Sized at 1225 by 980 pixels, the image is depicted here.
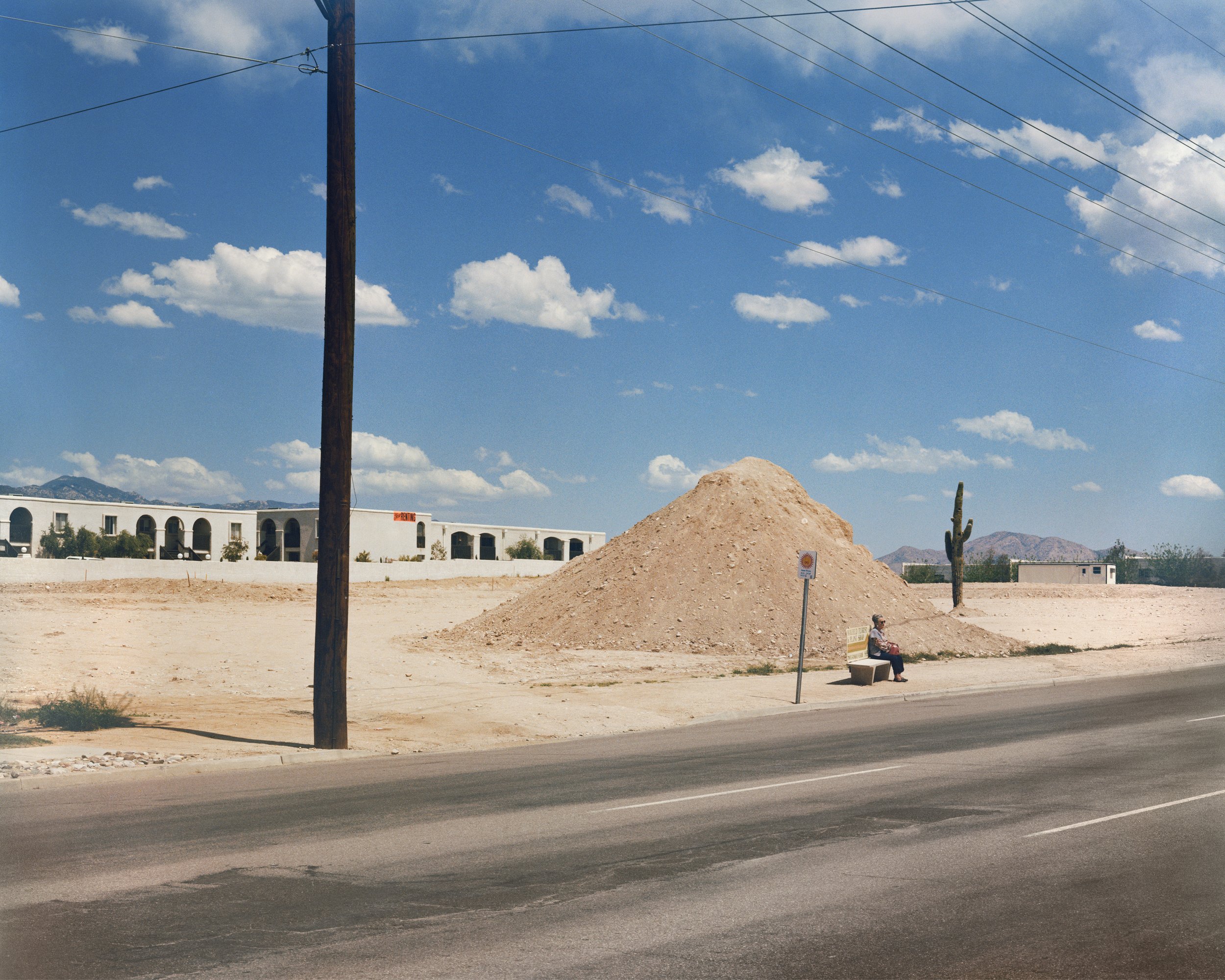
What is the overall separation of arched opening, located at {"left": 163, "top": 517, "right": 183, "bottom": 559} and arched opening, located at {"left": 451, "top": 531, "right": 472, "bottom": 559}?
2838 cm

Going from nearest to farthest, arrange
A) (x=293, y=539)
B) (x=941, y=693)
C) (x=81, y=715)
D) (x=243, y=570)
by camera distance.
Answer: (x=81, y=715), (x=941, y=693), (x=243, y=570), (x=293, y=539)

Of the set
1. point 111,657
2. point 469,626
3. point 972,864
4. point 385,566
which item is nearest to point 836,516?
point 469,626

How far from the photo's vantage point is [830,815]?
29.0 feet

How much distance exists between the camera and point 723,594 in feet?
103

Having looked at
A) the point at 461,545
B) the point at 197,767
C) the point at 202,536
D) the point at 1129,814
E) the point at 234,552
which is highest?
the point at 202,536

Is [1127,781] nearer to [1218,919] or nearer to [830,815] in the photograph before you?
[830,815]

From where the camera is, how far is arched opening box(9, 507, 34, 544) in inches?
3516

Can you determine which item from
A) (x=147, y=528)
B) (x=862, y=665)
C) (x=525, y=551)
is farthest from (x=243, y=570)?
(x=862, y=665)

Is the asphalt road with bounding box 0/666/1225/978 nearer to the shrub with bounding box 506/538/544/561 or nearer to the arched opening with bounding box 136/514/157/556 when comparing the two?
the arched opening with bounding box 136/514/157/556

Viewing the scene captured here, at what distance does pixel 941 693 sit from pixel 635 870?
16522mm

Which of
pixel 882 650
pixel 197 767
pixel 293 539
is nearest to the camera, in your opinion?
pixel 197 767

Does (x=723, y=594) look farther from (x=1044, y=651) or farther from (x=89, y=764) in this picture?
(x=89, y=764)

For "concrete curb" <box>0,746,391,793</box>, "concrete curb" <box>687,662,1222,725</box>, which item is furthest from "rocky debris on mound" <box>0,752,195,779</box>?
"concrete curb" <box>687,662,1222,725</box>

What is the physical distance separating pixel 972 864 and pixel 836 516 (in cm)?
3466
